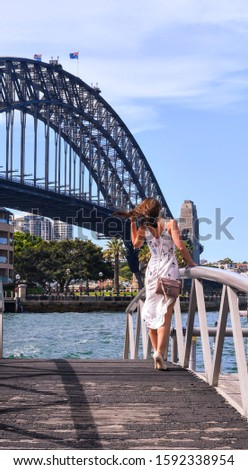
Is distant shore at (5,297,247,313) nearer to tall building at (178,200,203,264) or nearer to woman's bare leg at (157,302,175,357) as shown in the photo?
tall building at (178,200,203,264)

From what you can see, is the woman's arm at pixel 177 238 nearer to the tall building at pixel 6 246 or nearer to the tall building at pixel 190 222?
the tall building at pixel 6 246

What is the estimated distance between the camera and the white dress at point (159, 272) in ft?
24.4

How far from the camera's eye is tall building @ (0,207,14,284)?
99.7m

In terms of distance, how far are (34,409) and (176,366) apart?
8.14 ft

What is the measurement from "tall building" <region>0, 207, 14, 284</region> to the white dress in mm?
91661

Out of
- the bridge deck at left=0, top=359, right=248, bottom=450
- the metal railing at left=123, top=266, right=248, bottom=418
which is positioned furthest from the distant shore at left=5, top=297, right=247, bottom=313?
the bridge deck at left=0, top=359, right=248, bottom=450

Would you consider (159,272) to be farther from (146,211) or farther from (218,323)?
(218,323)

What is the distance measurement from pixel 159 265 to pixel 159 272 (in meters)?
0.05

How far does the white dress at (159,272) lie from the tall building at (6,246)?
301 feet

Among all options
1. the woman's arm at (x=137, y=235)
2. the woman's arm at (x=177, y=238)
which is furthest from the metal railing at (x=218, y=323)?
the woman's arm at (x=137, y=235)

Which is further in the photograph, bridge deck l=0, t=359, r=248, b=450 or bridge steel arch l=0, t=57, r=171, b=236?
bridge steel arch l=0, t=57, r=171, b=236

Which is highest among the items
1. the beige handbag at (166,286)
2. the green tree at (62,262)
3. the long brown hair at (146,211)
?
the green tree at (62,262)

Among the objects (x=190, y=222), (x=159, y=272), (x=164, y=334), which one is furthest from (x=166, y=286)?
(x=190, y=222)

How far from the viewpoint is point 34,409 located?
5.65 metres
